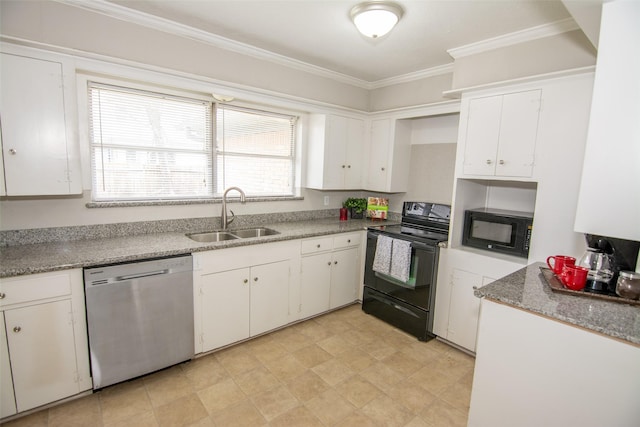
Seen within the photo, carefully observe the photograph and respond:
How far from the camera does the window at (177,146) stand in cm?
248

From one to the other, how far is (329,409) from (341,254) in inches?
60.8

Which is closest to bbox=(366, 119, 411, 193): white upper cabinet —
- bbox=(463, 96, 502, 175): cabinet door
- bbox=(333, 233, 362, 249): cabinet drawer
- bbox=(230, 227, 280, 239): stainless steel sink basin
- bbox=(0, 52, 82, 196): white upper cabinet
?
bbox=(333, 233, 362, 249): cabinet drawer

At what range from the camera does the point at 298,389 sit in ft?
7.27

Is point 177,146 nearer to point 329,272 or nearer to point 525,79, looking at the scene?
point 329,272

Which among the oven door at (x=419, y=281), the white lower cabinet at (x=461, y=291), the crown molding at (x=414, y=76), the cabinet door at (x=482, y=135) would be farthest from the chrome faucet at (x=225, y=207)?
the crown molding at (x=414, y=76)

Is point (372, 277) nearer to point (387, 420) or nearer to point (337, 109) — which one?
point (387, 420)

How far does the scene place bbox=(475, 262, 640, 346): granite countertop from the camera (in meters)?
1.30

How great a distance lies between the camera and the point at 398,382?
2328 millimetres

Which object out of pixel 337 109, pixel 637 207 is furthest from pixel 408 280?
pixel 337 109

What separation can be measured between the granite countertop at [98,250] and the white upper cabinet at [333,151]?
0.87 metres

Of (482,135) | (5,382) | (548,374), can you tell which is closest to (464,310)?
(548,374)

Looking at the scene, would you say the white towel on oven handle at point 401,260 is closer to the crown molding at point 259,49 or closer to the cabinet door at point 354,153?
the cabinet door at point 354,153

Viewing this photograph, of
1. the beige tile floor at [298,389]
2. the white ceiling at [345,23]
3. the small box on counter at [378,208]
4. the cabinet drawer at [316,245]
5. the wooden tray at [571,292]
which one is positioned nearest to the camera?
the wooden tray at [571,292]

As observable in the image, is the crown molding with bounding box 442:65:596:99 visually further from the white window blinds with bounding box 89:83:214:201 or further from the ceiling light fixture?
the white window blinds with bounding box 89:83:214:201
